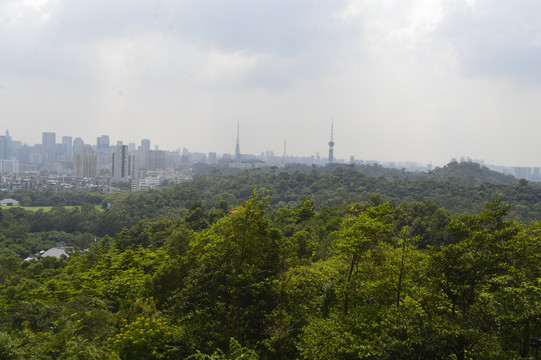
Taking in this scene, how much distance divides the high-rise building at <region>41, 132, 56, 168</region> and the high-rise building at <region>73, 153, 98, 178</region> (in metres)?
29.2

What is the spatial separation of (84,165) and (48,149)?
34103mm

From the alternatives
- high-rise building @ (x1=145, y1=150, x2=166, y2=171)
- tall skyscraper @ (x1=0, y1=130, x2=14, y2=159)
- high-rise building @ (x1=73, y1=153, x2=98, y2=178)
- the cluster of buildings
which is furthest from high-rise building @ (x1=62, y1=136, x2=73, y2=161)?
high-rise building @ (x1=73, y1=153, x2=98, y2=178)

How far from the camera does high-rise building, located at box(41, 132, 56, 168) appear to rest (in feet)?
324

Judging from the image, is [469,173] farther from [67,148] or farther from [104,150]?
[67,148]

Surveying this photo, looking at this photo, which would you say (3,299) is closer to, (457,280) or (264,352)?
(264,352)

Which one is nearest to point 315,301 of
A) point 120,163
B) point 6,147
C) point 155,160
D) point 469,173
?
point 469,173

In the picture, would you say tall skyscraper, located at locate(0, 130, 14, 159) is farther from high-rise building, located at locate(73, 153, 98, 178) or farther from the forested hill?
the forested hill

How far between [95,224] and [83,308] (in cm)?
2609

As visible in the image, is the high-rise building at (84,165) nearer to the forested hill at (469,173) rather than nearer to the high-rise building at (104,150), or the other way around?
the high-rise building at (104,150)

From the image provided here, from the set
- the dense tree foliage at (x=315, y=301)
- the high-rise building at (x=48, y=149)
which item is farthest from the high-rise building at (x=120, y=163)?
the dense tree foliage at (x=315, y=301)

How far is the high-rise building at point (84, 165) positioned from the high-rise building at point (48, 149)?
29.2m

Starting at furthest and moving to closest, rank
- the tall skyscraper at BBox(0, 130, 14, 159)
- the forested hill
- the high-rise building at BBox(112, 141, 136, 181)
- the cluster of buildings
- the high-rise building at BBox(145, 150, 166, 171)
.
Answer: the high-rise building at BBox(145, 150, 166, 171)
the tall skyscraper at BBox(0, 130, 14, 159)
the high-rise building at BBox(112, 141, 136, 181)
the cluster of buildings
the forested hill

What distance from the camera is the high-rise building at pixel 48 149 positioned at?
324ft

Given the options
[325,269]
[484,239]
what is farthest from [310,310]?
[484,239]
